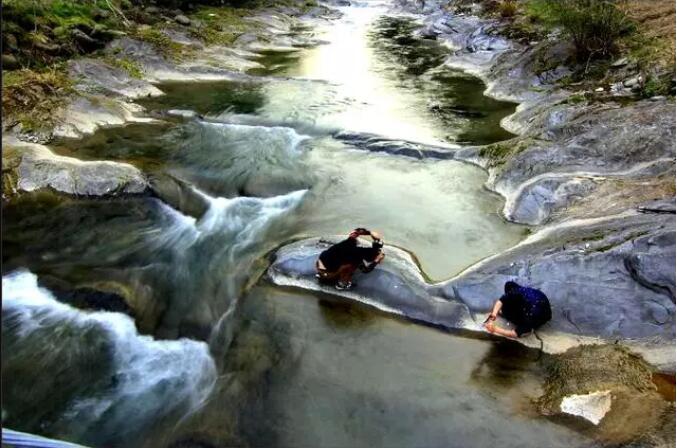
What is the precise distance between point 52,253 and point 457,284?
7.87 meters

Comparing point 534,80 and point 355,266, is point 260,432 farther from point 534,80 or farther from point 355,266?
point 534,80

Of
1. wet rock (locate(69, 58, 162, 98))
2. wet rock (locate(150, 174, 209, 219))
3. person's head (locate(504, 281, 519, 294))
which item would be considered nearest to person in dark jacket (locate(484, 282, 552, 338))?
person's head (locate(504, 281, 519, 294))

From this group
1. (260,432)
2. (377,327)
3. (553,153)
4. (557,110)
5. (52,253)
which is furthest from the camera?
(557,110)

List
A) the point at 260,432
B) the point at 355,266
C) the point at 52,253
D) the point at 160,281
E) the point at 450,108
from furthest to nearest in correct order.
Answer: the point at 450,108 < the point at 52,253 < the point at 160,281 < the point at 355,266 < the point at 260,432

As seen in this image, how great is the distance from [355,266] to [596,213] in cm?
467

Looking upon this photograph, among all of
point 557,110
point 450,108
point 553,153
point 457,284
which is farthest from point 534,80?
point 457,284

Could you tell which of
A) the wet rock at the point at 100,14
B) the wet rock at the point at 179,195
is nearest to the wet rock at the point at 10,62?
the wet rock at the point at 100,14

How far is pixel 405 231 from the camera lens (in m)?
11.6

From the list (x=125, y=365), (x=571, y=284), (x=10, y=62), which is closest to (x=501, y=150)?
(x=571, y=284)

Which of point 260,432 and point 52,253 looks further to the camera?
point 52,253

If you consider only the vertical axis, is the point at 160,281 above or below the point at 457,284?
below

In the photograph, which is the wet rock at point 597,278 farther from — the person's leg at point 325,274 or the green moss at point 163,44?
the green moss at point 163,44

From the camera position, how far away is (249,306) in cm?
940

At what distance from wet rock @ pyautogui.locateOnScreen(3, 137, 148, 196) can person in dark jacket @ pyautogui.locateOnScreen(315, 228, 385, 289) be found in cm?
585
